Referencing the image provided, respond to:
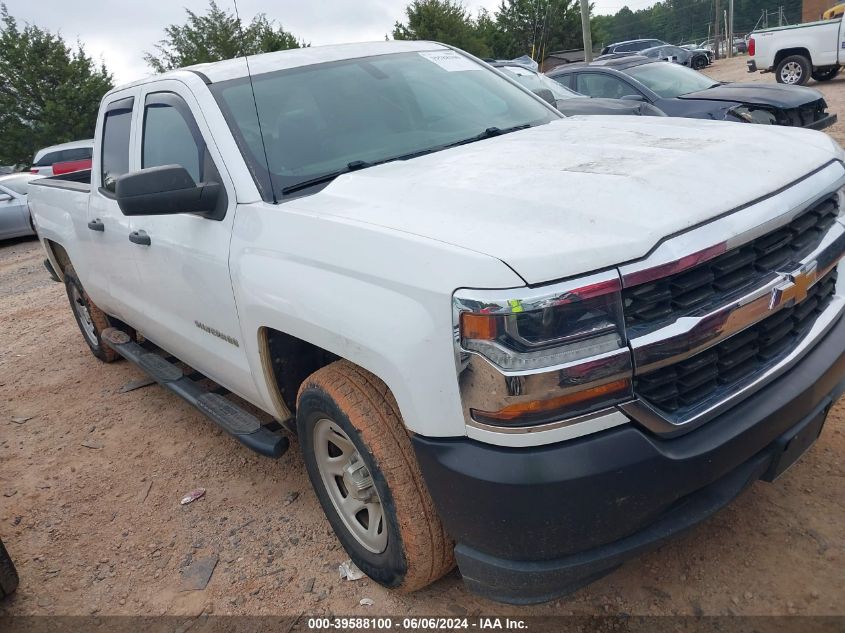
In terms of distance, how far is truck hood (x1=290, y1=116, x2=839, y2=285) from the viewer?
1763 millimetres

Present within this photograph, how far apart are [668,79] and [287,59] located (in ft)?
24.4

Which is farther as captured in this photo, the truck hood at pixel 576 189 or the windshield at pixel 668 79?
the windshield at pixel 668 79

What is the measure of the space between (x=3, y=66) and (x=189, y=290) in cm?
2938

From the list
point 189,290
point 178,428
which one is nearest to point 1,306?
point 178,428

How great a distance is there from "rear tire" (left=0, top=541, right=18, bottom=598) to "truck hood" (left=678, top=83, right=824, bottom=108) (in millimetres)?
8202

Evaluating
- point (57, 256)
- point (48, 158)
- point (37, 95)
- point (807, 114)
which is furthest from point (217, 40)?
point (37, 95)

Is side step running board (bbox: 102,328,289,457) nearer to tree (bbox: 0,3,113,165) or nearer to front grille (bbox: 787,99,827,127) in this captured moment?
front grille (bbox: 787,99,827,127)

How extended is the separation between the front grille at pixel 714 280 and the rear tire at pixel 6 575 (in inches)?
104

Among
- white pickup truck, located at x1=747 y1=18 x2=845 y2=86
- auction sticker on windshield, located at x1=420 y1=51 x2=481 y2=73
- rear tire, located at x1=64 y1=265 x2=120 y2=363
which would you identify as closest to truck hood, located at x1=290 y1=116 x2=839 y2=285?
auction sticker on windshield, located at x1=420 y1=51 x2=481 y2=73

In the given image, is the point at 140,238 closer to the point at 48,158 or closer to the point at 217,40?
the point at 217,40

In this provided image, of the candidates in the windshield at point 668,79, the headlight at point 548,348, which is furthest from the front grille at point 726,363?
the windshield at point 668,79

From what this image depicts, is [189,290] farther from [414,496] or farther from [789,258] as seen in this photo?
[789,258]

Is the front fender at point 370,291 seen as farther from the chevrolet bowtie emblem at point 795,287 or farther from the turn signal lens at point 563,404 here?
the chevrolet bowtie emblem at point 795,287

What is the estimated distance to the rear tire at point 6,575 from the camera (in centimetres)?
281
